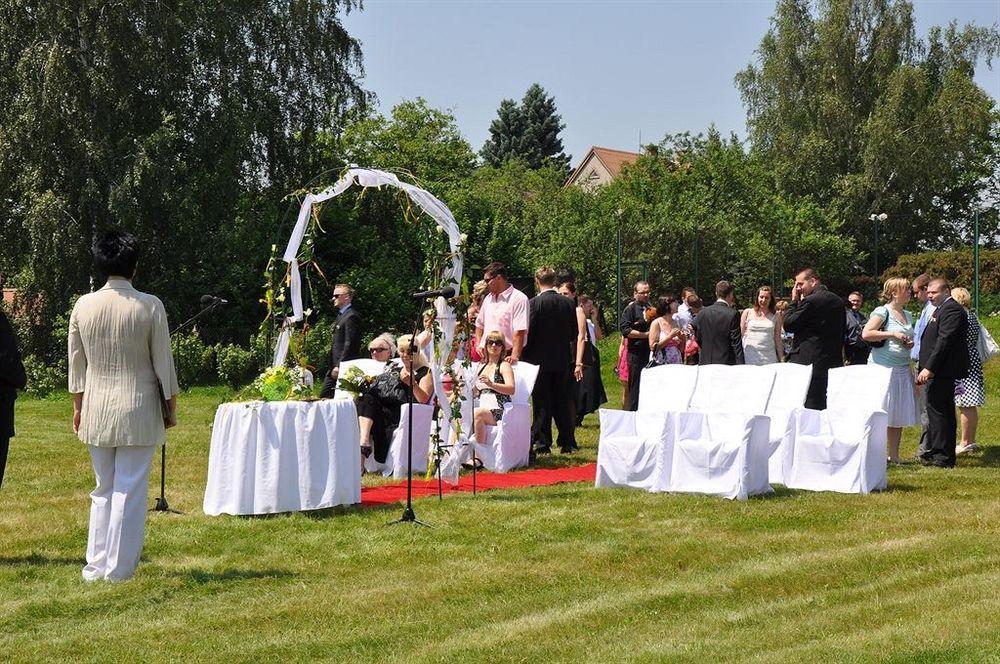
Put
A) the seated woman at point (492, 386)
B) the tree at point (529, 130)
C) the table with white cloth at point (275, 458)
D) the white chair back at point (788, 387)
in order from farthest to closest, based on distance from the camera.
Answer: the tree at point (529, 130) → the seated woman at point (492, 386) → the white chair back at point (788, 387) → the table with white cloth at point (275, 458)

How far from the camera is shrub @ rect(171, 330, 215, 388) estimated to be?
2298 centimetres

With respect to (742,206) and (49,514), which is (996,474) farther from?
(742,206)

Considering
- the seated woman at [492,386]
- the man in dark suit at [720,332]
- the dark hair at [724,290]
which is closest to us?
the seated woman at [492,386]

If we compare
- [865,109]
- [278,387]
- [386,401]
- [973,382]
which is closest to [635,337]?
[973,382]

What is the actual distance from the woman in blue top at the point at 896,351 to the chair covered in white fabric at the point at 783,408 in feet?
4.32

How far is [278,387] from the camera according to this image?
9188 millimetres

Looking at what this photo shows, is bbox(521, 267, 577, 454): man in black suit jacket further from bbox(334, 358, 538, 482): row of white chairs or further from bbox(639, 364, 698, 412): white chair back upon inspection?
bbox(639, 364, 698, 412): white chair back

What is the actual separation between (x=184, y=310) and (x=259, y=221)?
7.56ft

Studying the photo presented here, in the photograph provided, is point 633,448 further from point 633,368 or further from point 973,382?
point 633,368

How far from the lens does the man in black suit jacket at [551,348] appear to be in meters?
12.1

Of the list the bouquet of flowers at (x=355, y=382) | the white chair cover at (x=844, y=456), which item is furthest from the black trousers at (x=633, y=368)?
the white chair cover at (x=844, y=456)

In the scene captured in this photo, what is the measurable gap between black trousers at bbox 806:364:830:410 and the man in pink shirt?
2.57 metres

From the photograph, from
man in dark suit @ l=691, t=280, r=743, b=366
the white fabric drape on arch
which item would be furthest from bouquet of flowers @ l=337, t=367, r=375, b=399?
man in dark suit @ l=691, t=280, r=743, b=366

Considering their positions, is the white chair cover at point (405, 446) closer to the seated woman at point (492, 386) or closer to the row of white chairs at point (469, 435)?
Result: the row of white chairs at point (469, 435)
